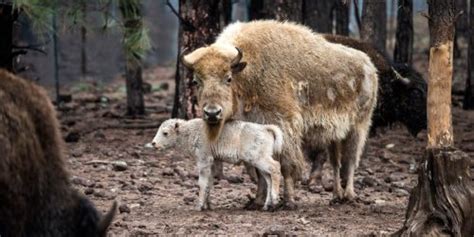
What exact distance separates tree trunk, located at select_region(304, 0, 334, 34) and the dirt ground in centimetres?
288

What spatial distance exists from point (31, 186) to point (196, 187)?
530 cm

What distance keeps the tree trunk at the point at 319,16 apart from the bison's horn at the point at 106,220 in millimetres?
12878

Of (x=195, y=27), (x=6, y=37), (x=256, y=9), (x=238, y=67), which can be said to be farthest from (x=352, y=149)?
(x=256, y=9)

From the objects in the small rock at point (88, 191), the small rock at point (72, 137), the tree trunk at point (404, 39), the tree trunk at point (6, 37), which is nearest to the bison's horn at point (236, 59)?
the small rock at point (88, 191)

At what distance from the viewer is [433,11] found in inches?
291

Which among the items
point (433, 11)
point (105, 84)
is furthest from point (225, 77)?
point (105, 84)

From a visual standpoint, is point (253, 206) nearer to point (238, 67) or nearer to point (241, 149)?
point (241, 149)

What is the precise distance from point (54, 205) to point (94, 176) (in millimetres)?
5789

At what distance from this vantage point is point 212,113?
8.59 meters

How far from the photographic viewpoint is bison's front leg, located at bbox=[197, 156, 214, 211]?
351 inches

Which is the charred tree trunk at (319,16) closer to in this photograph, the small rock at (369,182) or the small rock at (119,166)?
the small rock at (369,182)

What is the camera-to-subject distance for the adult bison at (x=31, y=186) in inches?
212

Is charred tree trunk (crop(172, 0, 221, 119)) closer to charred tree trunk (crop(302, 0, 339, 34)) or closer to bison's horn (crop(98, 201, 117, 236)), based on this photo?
charred tree trunk (crop(302, 0, 339, 34))

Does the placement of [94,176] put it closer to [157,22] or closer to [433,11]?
[433,11]
